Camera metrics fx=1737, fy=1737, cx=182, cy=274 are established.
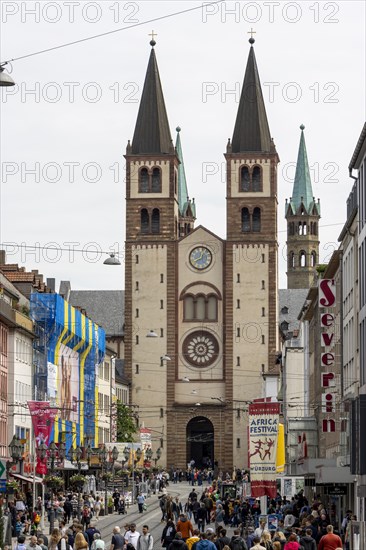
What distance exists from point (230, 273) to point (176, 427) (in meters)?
13.2

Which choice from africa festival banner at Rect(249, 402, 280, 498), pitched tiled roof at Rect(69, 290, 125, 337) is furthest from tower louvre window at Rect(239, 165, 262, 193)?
africa festival banner at Rect(249, 402, 280, 498)

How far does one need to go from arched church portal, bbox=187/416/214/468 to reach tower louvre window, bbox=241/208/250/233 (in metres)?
15.7

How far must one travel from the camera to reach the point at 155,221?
14212 centimetres

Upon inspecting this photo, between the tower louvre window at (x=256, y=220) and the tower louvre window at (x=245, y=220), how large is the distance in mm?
489

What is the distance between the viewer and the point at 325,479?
163 feet

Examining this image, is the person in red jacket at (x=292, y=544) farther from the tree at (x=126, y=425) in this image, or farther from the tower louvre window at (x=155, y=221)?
the tower louvre window at (x=155, y=221)

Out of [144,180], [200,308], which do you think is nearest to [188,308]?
[200,308]

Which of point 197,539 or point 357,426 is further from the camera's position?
point 197,539

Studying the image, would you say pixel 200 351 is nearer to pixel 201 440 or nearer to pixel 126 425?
pixel 201 440

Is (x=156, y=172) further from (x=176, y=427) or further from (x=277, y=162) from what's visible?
(x=176, y=427)

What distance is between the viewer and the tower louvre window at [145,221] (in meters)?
142

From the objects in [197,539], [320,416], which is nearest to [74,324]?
[320,416]

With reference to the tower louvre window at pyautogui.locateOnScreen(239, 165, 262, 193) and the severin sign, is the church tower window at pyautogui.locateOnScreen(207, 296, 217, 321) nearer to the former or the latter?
the tower louvre window at pyautogui.locateOnScreen(239, 165, 262, 193)

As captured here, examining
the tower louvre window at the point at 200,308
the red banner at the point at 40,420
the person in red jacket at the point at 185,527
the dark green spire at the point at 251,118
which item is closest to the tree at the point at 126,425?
the tower louvre window at the point at 200,308
